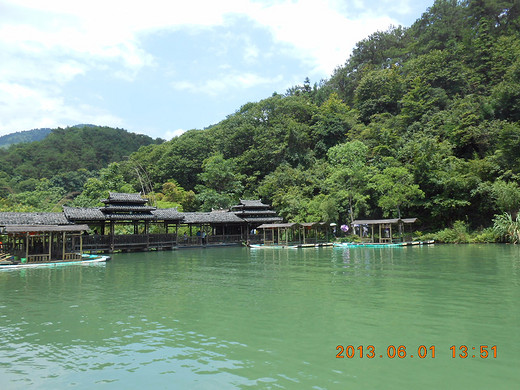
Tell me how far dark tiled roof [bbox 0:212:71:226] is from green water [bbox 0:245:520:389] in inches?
365

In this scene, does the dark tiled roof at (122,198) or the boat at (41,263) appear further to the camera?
the dark tiled roof at (122,198)

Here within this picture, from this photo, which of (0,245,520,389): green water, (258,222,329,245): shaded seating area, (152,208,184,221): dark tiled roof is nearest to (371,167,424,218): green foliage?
(258,222,329,245): shaded seating area

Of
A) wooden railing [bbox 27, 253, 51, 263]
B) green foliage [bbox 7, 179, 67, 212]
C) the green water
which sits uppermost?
green foliage [bbox 7, 179, 67, 212]

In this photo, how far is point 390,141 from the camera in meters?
41.1

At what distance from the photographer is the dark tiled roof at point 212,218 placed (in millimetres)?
34969

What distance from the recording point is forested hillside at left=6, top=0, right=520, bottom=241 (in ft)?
112

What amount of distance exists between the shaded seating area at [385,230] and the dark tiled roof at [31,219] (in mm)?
23392

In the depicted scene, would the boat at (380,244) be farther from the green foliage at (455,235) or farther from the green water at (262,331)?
the green water at (262,331)

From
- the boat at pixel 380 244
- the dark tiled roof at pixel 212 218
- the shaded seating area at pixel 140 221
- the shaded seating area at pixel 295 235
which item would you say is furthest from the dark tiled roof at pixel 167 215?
the boat at pixel 380 244

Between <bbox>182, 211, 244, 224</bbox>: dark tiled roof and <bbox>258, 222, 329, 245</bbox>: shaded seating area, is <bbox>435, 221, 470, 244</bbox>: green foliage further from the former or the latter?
<bbox>182, 211, 244, 224</bbox>: dark tiled roof

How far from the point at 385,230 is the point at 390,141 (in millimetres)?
11733

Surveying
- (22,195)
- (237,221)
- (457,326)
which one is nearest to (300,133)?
(237,221)

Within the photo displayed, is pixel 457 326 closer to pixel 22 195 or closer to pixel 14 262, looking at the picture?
pixel 14 262

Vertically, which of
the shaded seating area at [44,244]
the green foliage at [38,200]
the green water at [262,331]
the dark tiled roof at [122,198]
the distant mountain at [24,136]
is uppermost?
the distant mountain at [24,136]
